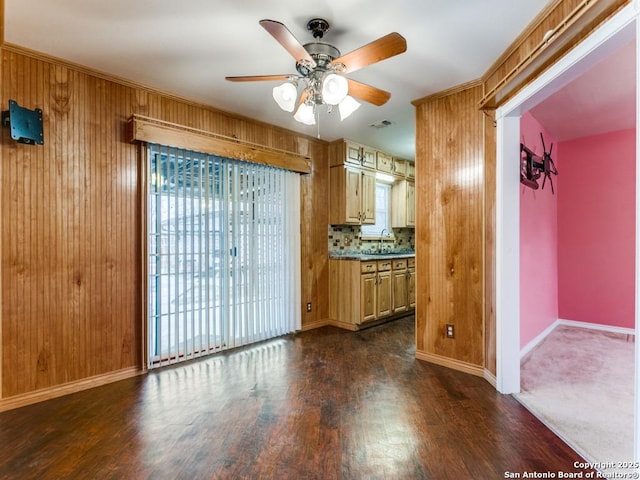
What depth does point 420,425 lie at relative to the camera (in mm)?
2146

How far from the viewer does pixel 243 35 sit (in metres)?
2.27

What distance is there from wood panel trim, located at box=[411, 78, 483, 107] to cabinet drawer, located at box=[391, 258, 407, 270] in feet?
7.40

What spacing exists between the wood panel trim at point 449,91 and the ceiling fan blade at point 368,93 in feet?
3.75

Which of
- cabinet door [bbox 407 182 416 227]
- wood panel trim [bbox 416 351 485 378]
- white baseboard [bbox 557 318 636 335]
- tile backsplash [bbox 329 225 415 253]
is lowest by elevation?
white baseboard [bbox 557 318 636 335]

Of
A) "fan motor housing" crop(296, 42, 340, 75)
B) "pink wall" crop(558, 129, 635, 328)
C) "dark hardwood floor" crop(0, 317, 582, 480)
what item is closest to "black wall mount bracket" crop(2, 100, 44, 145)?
"dark hardwood floor" crop(0, 317, 582, 480)

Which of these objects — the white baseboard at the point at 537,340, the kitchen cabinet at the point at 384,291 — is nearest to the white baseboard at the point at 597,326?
the white baseboard at the point at 537,340

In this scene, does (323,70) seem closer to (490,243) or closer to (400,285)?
(490,243)

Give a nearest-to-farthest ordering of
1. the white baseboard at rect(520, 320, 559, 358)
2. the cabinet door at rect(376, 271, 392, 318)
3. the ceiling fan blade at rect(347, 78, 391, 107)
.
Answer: the ceiling fan blade at rect(347, 78, 391, 107) < the white baseboard at rect(520, 320, 559, 358) < the cabinet door at rect(376, 271, 392, 318)

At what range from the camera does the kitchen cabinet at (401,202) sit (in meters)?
5.71

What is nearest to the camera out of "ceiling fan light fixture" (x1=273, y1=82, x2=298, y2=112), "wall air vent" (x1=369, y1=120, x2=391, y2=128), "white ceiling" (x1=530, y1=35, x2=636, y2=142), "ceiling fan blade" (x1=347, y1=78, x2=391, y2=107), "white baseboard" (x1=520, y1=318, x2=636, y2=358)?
"ceiling fan light fixture" (x1=273, y1=82, x2=298, y2=112)

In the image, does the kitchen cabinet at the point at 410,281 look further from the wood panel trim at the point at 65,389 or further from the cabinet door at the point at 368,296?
the wood panel trim at the point at 65,389

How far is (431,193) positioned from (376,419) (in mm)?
2131

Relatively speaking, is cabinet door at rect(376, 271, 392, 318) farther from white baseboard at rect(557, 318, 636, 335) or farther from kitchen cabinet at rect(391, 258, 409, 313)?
white baseboard at rect(557, 318, 636, 335)

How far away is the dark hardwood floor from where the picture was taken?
1.75m
